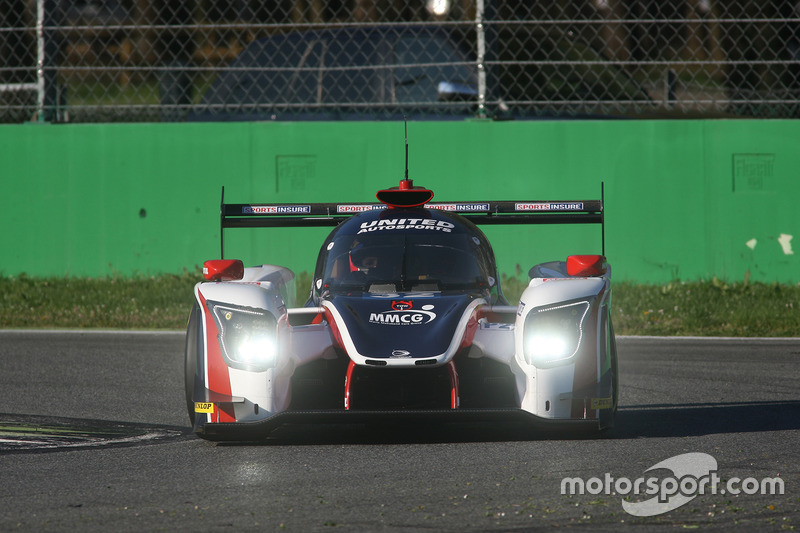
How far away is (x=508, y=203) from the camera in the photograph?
21.5ft

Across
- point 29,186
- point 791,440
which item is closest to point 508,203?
point 791,440

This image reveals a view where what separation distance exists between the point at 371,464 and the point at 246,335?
89 centimetres

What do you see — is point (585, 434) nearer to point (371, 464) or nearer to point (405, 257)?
point (371, 464)

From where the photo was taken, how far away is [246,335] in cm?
531

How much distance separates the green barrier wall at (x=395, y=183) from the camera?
995cm

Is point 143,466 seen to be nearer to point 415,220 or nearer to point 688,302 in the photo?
point 415,220

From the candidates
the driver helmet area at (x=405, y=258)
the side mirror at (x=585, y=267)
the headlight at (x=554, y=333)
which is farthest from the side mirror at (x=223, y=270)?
the side mirror at (x=585, y=267)

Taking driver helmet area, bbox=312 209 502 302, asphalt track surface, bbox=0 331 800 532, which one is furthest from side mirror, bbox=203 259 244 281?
asphalt track surface, bbox=0 331 800 532

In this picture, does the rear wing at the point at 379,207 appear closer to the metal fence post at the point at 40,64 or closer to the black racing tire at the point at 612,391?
the black racing tire at the point at 612,391

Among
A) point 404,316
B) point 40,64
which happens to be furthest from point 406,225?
point 40,64

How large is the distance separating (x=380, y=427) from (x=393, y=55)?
17.2 ft

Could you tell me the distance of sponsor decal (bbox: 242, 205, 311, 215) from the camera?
6512 mm

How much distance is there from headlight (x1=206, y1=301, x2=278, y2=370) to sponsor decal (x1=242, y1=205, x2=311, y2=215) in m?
1.20

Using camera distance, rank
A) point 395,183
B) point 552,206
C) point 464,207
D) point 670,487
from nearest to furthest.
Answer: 1. point 670,487
2. point 552,206
3. point 464,207
4. point 395,183
